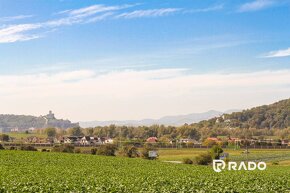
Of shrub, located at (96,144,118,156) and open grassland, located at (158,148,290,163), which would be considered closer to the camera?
shrub, located at (96,144,118,156)

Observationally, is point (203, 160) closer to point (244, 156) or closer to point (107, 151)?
point (107, 151)

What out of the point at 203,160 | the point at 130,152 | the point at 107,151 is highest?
the point at 107,151

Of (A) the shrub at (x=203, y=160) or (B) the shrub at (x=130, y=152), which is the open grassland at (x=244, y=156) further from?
(A) the shrub at (x=203, y=160)

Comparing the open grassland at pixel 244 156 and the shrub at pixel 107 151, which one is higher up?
the shrub at pixel 107 151

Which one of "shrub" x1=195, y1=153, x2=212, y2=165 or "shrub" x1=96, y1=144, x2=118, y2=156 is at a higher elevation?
"shrub" x1=96, y1=144, x2=118, y2=156

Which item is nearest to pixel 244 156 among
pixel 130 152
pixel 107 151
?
pixel 130 152

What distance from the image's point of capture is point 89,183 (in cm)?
3356

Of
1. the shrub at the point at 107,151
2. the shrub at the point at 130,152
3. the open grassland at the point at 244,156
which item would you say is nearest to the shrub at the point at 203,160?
the open grassland at the point at 244,156

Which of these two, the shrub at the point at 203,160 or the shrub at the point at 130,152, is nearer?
the shrub at the point at 203,160

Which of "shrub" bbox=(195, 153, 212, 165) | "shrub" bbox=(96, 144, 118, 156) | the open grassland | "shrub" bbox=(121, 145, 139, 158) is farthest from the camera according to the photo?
the open grassland

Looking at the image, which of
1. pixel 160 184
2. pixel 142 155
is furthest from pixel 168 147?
pixel 160 184

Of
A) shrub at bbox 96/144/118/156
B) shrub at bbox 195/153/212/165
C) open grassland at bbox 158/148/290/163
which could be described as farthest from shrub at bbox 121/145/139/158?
shrub at bbox 195/153/212/165

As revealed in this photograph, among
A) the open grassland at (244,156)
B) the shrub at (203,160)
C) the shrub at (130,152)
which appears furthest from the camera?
the open grassland at (244,156)

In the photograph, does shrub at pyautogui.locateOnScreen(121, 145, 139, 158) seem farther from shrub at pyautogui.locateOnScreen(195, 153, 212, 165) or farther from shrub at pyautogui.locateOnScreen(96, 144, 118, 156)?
shrub at pyautogui.locateOnScreen(195, 153, 212, 165)
